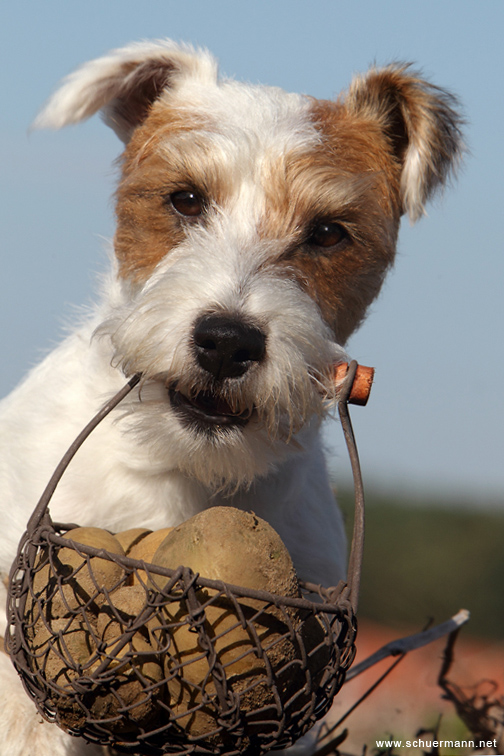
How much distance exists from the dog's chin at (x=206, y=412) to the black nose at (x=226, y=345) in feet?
0.53

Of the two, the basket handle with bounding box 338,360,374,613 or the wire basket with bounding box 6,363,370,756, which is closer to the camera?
the wire basket with bounding box 6,363,370,756

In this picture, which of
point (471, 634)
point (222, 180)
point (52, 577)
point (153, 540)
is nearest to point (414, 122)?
point (222, 180)

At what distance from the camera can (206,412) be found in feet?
9.29

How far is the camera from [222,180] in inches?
130

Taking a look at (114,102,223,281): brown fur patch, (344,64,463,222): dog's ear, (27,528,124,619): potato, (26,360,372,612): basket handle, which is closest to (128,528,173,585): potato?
(27,528,124,619): potato

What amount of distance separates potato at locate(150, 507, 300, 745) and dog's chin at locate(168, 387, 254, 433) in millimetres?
677

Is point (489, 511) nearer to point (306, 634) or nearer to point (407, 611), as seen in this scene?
point (407, 611)

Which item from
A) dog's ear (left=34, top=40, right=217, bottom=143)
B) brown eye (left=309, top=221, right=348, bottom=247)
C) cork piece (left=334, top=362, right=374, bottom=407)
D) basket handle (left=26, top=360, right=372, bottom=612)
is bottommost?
basket handle (left=26, top=360, right=372, bottom=612)

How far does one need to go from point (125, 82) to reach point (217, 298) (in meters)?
1.76

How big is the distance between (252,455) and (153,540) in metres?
0.59

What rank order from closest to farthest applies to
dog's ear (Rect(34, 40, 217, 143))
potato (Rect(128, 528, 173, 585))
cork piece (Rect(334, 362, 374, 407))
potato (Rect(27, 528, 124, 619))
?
potato (Rect(27, 528, 124, 619)) → potato (Rect(128, 528, 173, 585)) → cork piece (Rect(334, 362, 374, 407)) → dog's ear (Rect(34, 40, 217, 143))

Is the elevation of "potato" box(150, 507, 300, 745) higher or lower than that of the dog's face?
lower

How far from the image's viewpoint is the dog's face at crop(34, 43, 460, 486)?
268cm

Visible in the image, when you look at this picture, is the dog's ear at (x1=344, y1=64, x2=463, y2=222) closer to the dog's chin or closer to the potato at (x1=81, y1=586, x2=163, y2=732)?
the dog's chin
